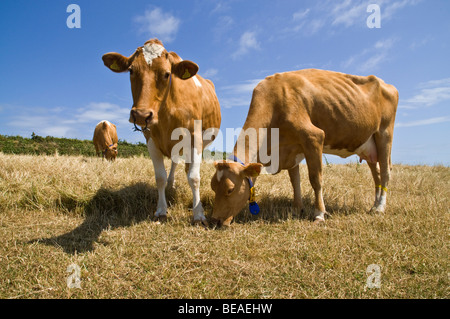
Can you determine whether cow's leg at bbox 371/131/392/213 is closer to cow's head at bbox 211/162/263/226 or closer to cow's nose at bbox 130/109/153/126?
cow's head at bbox 211/162/263/226

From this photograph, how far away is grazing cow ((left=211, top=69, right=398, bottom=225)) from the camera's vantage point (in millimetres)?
4176

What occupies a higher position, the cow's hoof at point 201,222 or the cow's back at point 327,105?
the cow's back at point 327,105

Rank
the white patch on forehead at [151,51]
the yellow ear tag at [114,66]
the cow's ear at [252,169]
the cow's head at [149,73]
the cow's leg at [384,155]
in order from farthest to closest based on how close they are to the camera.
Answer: the cow's leg at [384,155] < the yellow ear tag at [114,66] < the cow's ear at [252,169] < the white patch on forehead at [151,51] < the cow's head at [149,73]

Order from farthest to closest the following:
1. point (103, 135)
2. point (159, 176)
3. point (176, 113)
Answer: point (103, 135)
point (159, 176)
point (176, 113)

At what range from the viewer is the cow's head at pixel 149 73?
3.63m

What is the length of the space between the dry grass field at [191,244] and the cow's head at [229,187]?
0.77 feet

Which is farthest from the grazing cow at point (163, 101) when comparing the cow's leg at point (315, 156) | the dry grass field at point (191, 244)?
the cow's leg at point (315, 156)

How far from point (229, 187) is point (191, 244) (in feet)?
2.92

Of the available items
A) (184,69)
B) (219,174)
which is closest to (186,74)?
(184,69)

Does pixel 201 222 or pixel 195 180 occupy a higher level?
pixel 195 180

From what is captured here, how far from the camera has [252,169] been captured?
402 centimetres

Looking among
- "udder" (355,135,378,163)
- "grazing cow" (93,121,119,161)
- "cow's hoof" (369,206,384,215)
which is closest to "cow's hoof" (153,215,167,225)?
"cow's hoof" (369,206,384,215)

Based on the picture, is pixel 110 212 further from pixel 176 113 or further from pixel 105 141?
pixel 105 141

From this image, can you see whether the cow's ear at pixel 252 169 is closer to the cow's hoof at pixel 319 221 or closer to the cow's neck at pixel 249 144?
the cow's neck at pixel 249 144
